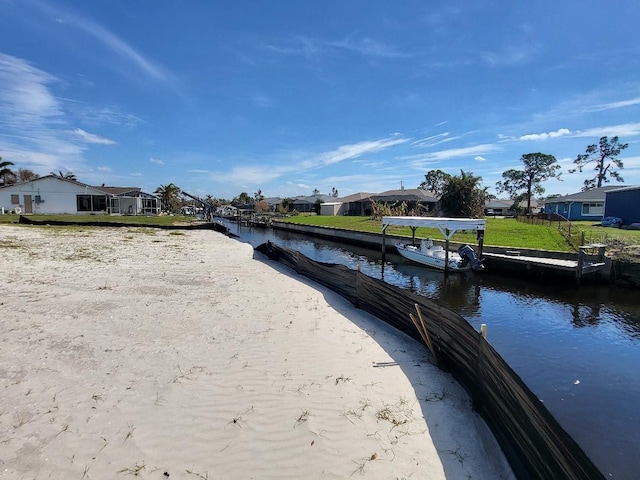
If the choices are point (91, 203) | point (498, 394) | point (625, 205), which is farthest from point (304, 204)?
point (498, 394)

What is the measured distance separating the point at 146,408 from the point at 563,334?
1153cm

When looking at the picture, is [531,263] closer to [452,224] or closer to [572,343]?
[452,224]

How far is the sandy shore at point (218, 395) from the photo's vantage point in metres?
3.94

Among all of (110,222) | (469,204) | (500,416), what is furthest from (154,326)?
(469,204)

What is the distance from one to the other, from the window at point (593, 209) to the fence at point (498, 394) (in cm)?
4990

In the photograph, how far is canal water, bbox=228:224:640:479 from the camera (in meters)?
5.89

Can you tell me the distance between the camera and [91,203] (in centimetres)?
4809

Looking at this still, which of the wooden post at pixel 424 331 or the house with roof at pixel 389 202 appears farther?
the house with roof at pixel 389 202

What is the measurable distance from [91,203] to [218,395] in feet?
172

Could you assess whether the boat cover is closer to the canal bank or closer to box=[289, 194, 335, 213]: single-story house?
the canal bank

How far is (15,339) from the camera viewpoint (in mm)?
6727

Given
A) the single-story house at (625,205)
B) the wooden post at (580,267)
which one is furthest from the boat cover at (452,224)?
the single-story house at (625,205)

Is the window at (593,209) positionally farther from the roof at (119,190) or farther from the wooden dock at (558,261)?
the roof at (119,190)

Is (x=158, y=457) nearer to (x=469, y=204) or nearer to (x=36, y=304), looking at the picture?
(x=36, y=304)
